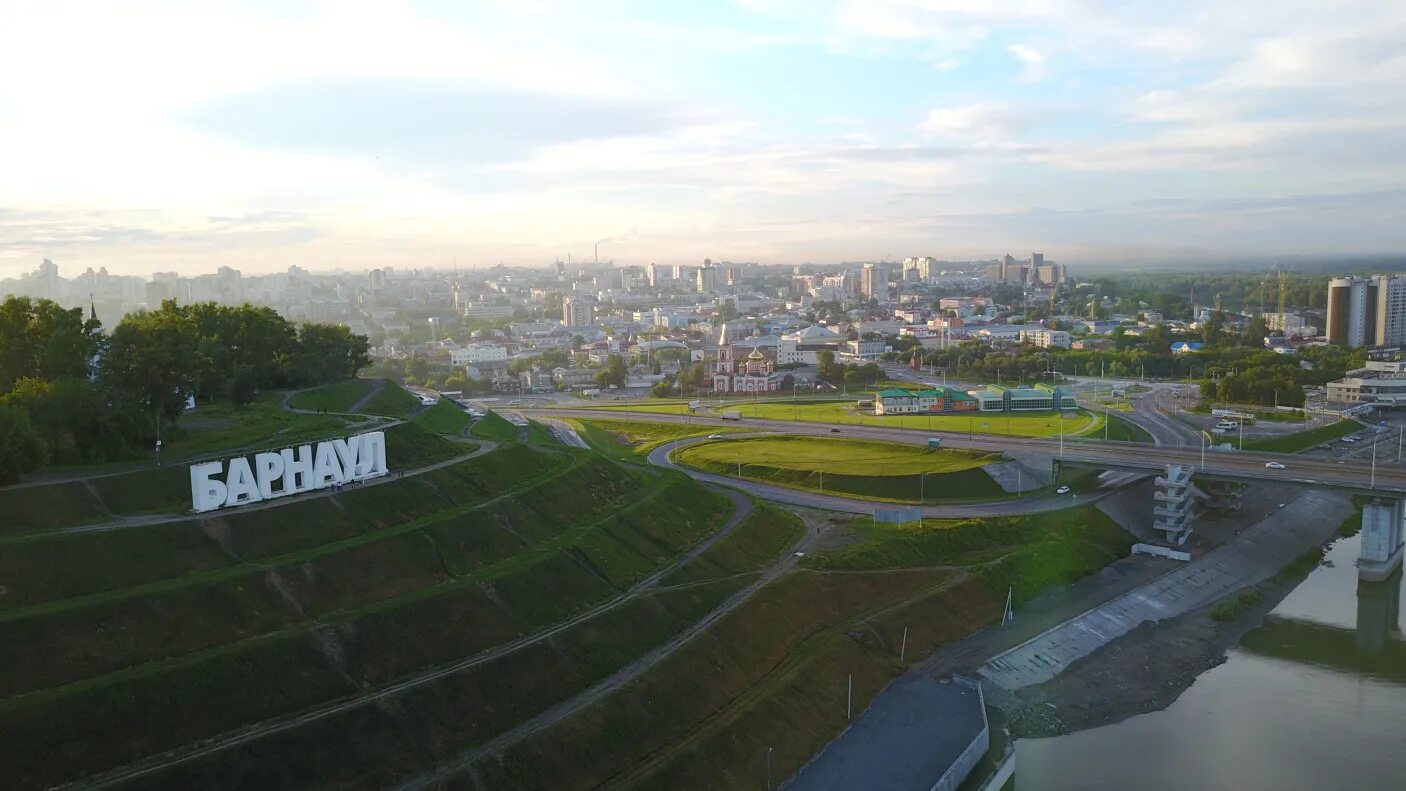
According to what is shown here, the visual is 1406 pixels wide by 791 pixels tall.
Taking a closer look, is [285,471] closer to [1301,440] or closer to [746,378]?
[1301,440]

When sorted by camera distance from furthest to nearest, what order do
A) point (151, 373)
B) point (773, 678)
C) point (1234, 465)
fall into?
point (1234, 465), point (151, 373), point (773, 678)

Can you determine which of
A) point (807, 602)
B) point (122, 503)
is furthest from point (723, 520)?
point (122, 503)

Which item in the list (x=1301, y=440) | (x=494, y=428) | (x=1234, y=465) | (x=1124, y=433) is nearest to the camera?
(x=1234, y=465)

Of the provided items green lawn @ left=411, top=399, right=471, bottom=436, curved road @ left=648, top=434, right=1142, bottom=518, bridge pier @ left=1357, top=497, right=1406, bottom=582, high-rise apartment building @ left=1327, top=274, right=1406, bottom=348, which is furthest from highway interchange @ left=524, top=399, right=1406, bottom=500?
high-rise apartment building @ left=1327, top=274, right=1406, bottom=348

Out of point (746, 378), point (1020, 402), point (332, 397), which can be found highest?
point (332, 397)

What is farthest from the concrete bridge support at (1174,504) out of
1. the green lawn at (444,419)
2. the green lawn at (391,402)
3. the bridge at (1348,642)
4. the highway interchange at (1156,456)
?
the green lawn at (391,402)

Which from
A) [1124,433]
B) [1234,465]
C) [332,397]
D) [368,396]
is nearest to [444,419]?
[368,396]
